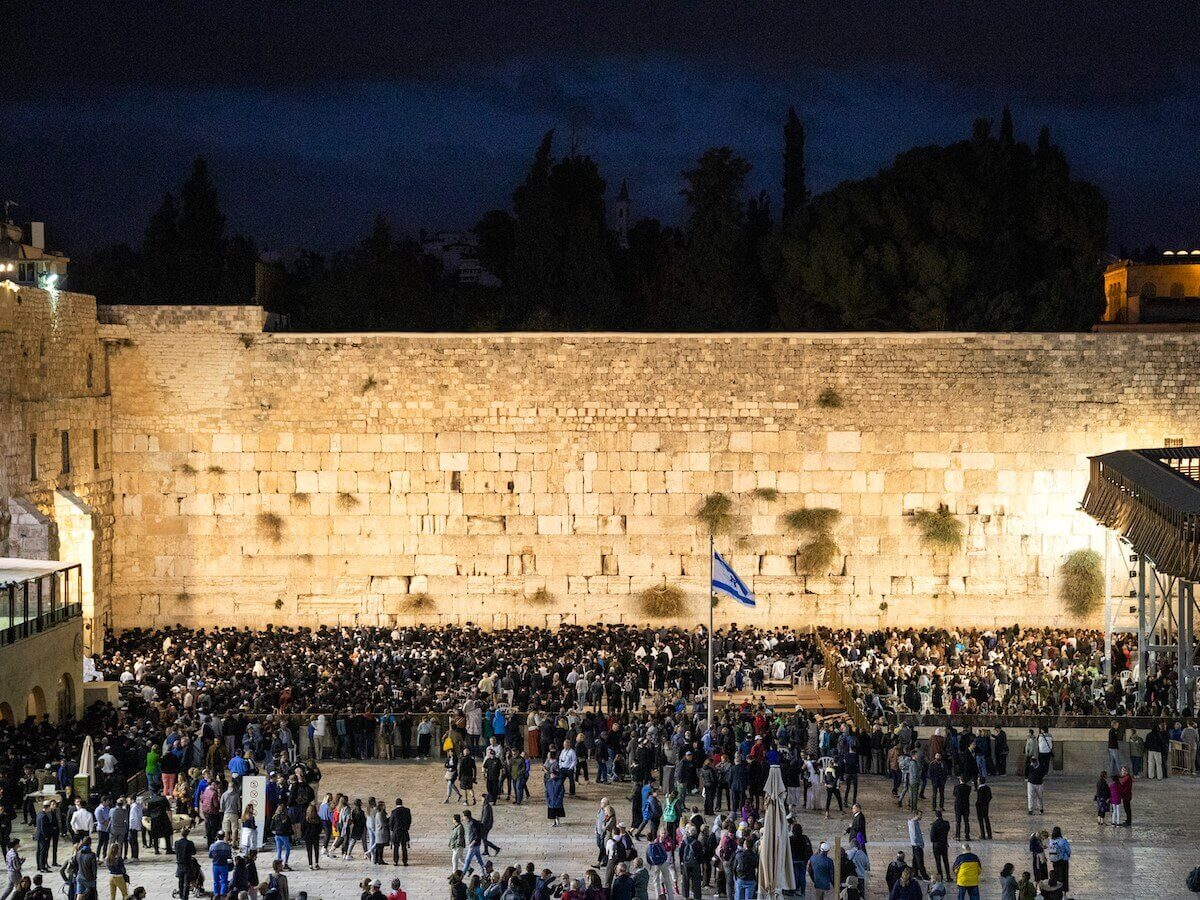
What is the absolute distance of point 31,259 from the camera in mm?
34875

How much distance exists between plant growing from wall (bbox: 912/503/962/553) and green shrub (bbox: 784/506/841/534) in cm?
154

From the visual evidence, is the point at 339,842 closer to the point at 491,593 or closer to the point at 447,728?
the point at 447,728

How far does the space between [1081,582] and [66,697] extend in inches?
698

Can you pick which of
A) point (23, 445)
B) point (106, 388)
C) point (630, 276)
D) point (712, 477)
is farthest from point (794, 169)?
point (23, 445)

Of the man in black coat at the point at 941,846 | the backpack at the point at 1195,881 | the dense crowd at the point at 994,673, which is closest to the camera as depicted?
the backpack at the point at 1195,881

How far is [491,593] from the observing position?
31.4 meters

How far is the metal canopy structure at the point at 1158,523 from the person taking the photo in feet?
65.3

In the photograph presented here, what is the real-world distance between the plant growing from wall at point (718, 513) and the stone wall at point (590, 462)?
0.18 meters

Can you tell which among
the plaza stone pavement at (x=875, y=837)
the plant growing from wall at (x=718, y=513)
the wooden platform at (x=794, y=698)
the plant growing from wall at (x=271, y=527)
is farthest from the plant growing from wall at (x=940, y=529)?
the plant growing from wall at (x=271, y=527)

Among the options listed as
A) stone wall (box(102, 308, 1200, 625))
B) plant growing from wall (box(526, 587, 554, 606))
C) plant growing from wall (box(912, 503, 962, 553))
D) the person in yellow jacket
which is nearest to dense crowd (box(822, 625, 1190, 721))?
plant growing from wall (box(912, 503, 962, 553))

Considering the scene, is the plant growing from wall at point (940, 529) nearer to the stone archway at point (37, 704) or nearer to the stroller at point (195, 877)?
the stone archway at point (37, 704)

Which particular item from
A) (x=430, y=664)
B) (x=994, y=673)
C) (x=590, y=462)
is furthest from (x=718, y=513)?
(x=430, y=664)

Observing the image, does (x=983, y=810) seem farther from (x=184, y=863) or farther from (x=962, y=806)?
(x=184, y=863)

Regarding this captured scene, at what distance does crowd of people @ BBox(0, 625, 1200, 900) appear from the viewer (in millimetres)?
15773
